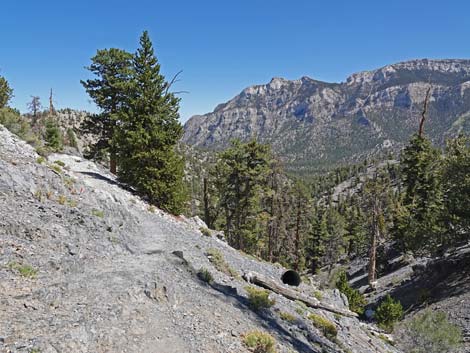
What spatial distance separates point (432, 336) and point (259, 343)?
33.4ft

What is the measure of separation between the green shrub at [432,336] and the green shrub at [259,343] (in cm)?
945

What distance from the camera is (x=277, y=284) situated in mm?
18422

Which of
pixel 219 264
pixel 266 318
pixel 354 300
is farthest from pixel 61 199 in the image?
pixel 354 300

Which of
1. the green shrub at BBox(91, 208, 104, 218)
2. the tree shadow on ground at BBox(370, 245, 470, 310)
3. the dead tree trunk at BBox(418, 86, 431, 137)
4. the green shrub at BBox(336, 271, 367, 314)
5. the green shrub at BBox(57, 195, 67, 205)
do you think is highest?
the dead tree trunk at BBox(418, 86, 431, 137)

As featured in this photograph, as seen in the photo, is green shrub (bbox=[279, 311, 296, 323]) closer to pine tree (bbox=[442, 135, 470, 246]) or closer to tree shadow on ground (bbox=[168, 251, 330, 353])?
tree shadow on ground (bbox=[168, 251, 330, 353])

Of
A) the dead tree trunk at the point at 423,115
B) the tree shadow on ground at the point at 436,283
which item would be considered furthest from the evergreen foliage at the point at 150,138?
the dead tree trunk at the point at 423,115

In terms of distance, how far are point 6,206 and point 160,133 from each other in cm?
1438

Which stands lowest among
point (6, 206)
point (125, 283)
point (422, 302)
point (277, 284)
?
point (422, 302)

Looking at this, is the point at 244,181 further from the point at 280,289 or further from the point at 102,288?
the point at 102,288

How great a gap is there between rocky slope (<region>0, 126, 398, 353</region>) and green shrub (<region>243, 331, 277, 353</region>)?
0.29 m

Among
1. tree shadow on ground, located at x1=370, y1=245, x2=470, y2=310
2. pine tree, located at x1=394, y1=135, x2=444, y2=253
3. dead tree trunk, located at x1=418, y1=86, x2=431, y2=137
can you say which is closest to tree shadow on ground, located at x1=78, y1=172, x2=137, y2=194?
tree shadow on ground, located at x1=370, y1=245, x2=470, y2=310

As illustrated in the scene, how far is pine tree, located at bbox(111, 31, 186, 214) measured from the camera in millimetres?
25109

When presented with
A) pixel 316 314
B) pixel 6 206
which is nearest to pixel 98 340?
pixel 6 206

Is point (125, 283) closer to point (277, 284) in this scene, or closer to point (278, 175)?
point (277, 284)
